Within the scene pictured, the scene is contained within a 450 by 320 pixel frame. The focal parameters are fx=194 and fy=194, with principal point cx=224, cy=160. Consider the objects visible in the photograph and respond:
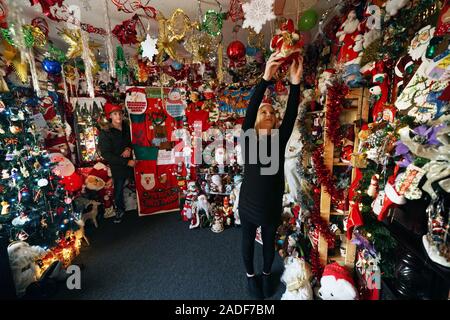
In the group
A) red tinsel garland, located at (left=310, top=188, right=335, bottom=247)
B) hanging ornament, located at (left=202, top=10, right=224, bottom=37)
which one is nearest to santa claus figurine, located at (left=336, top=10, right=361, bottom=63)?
hanging ornament, located at (left=202, top=10, right=224, bottom=37)

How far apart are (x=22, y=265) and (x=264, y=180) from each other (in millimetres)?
1925

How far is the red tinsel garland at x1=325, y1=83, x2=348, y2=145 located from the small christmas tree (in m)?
2.41

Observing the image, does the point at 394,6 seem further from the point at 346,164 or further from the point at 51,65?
the point at 51,65

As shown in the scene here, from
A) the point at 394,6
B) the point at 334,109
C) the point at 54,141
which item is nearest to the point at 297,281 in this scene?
the point at 334,109

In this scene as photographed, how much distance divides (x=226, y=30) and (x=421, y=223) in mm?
2085

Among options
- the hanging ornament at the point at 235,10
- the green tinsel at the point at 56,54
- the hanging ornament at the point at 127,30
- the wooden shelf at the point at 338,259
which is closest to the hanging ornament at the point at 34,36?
the green tinsel at the point at 56,54

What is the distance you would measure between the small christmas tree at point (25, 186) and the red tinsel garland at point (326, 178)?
232 centimetres

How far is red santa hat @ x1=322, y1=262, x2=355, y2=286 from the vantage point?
1.30 m

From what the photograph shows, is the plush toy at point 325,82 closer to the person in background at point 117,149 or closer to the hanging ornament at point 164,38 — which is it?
the hanging ornament at point 164,38

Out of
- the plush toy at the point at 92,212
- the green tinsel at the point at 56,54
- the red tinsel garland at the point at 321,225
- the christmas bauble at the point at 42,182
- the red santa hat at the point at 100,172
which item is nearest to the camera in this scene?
the red tinsel garland at the point at 321,225

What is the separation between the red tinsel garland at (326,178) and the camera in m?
1.41

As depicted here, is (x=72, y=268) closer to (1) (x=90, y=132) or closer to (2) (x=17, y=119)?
(2) (x=17, y=119)

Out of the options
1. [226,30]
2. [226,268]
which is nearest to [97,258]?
[226,268]

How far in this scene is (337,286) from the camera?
1276 mm
